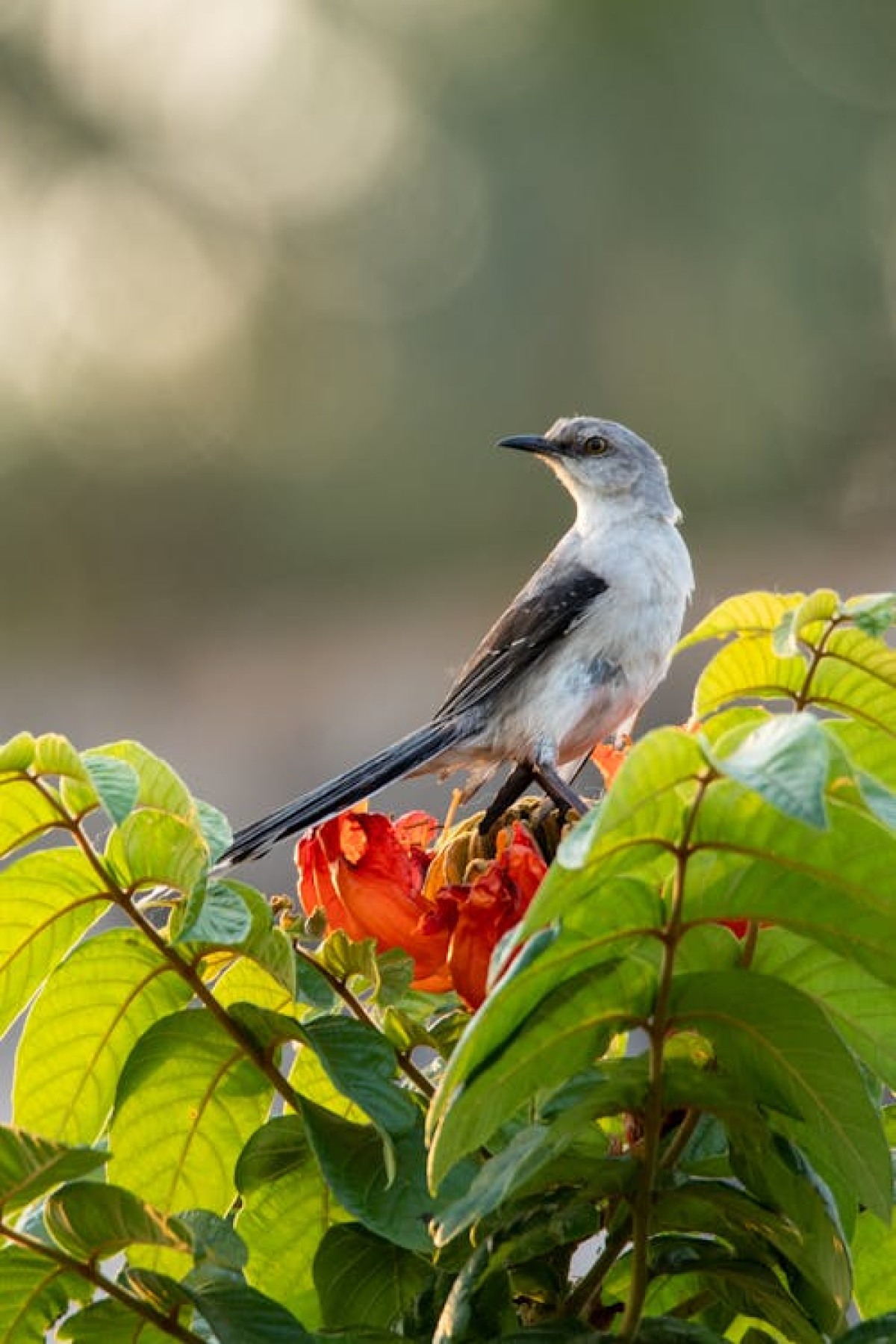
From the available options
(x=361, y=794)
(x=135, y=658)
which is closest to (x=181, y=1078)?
(x=361, y=794)

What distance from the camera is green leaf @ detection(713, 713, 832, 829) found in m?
0.58

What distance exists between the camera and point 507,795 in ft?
4.50

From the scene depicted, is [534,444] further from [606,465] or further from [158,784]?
[158,784]

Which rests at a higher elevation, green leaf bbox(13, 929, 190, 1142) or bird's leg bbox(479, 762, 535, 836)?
bird's leg bbox(479, 762, 535, 836)

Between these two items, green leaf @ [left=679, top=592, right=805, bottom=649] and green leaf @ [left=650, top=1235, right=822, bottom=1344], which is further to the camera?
green leaf @ [left=679, top=592, right=805, bottom=649]

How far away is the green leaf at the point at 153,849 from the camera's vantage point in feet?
2.77

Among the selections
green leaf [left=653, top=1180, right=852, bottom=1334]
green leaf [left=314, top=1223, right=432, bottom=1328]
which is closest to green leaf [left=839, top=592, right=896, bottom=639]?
green leaf [left=653, top=1180, right=852, bottom=1334]

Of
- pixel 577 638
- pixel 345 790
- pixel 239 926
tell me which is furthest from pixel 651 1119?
pixel 577 638

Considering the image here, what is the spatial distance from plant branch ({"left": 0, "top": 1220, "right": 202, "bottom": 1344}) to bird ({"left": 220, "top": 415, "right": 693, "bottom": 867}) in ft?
3.82

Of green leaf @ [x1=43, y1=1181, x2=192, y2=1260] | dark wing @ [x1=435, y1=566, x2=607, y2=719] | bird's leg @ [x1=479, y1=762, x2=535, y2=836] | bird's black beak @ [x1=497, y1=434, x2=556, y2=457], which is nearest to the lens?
green leaf @ [x1=43, y1=1181, x2=192, y2=1260]

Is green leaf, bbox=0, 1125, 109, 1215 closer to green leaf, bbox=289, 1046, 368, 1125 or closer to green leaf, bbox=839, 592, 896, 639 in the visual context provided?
green leaf, bbox=289, 1046, 368, 1125

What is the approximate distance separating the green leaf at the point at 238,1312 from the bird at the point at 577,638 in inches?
47.0

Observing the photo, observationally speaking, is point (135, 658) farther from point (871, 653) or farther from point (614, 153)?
point (871, 653)

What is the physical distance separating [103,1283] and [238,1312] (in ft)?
0.24
